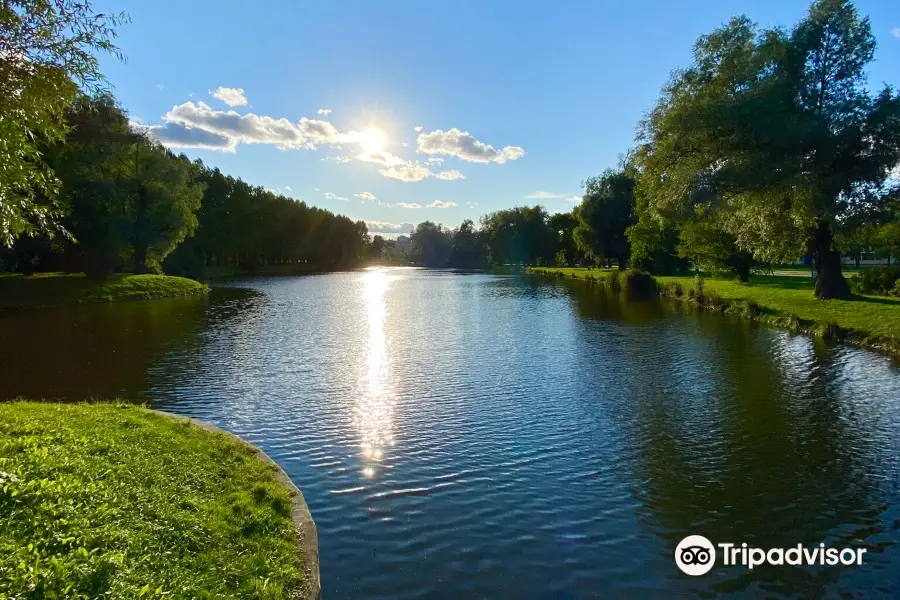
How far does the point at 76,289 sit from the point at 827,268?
52.1 m

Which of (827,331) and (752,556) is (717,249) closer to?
(827,331)

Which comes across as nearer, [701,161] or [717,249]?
[701,161]

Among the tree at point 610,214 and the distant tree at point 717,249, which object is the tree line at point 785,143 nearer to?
the distant tree at point 717,249

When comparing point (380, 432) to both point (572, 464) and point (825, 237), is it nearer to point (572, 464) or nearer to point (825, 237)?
point (572, 464)

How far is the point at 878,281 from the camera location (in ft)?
111

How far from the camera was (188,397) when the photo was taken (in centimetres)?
1585

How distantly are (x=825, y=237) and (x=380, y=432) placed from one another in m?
31.3

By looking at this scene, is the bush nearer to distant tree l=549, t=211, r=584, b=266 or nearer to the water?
the water

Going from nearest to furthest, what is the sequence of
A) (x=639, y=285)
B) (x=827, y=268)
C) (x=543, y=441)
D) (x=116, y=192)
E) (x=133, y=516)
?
(x=133, y=516) → (x=543, y=441) → (x=827, y=268) → (x=116, y=192) → (x=639, y=285)

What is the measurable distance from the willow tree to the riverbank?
2501 millimetres

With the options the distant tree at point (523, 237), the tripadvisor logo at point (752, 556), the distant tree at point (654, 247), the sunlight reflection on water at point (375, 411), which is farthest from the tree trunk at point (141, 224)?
the distant tree at point (523, 237)

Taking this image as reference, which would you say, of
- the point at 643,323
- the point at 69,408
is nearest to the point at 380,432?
the point at 69,408

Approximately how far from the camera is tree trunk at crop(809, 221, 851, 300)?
32.3 metres

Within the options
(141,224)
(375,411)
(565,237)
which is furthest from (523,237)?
(375,411)
